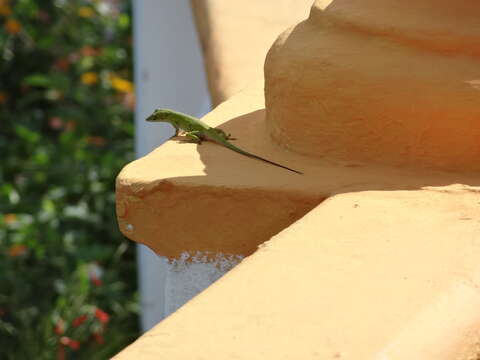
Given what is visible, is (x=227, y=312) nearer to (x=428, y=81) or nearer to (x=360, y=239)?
(x=360, y=239)

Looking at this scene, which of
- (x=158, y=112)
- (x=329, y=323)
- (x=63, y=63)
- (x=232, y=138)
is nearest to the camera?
(x=329, y=323)

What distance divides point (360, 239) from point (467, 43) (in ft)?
1.68

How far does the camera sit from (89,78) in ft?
23.9

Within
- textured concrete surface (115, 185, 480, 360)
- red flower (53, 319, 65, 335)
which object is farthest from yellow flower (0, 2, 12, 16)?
textured concrete surface (115, 185, 480, 360)

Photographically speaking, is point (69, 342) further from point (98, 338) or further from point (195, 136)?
point (195, 136)

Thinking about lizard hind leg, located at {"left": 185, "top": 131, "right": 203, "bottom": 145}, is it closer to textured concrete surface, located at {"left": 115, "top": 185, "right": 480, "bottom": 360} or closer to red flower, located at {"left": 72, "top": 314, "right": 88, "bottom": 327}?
textured concrete surface, located at {"left": 115, "top": 185, "right": 480, "bottom": 360}

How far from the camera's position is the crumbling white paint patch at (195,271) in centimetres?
190

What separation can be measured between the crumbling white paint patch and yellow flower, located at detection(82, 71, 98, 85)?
5.47m

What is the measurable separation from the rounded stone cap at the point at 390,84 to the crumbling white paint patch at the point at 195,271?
0.31 meters

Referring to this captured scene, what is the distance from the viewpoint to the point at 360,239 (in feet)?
5.23

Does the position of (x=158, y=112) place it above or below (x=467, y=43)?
below

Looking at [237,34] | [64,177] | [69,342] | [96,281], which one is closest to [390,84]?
[237,34]

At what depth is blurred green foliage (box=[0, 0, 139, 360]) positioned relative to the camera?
17.5ft

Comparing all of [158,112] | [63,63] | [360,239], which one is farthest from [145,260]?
[360,239]
